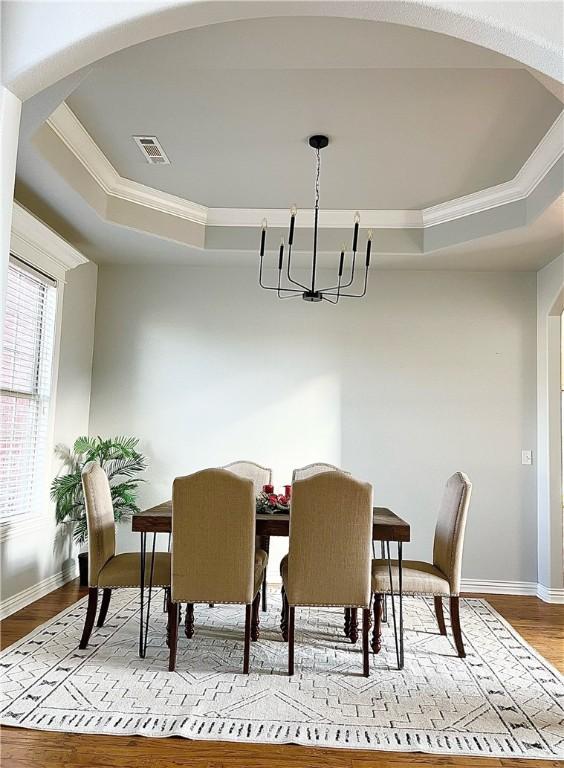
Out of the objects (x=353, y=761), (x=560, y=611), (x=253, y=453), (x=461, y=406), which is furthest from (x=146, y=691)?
(x=461, y=406)

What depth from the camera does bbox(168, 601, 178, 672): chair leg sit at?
324 cm

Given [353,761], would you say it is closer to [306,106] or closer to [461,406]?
[306,106]

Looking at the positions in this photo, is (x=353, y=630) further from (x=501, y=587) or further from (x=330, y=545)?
(x=501, y=587)

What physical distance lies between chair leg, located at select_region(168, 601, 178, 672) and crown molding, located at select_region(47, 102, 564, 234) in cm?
261

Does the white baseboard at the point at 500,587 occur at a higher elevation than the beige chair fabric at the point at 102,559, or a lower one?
lower

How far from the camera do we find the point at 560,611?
4.76 m

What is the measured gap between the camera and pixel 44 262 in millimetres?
4656

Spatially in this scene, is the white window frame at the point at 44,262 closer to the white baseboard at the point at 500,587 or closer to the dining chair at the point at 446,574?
the white baseboard at the point at 500,587

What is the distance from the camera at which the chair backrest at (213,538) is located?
10.7 ft

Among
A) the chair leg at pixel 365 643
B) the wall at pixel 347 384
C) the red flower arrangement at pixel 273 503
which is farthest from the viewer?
the wall at pixel 347 384

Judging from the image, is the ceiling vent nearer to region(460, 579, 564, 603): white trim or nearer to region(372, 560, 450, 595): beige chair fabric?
region(372, 560, 450, 595): beige chair fabric

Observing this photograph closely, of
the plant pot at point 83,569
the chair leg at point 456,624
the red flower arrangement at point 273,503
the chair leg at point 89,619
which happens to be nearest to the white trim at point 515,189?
the red flower arrangement at point 273,503

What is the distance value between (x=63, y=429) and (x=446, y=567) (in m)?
3.04

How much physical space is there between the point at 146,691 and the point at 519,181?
369cm
